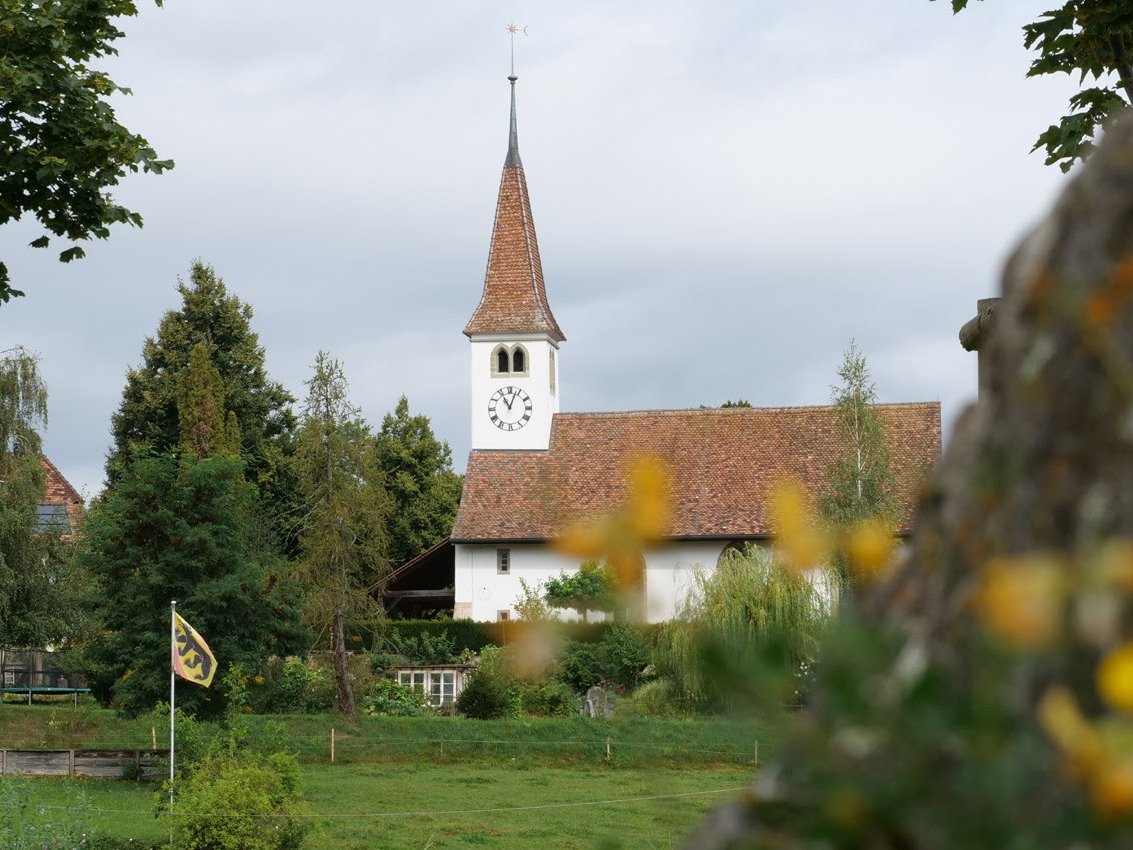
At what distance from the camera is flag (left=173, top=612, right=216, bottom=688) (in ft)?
80.1

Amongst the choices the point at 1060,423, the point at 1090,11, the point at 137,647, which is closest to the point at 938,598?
the point at 1060,423

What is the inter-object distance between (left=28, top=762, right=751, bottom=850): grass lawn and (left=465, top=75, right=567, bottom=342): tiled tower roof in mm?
24549

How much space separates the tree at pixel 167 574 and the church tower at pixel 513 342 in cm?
2275

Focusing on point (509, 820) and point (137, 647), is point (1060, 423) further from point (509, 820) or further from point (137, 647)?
point (137, 647)

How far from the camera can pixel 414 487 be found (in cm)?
6266

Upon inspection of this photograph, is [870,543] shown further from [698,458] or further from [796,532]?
[698,458]

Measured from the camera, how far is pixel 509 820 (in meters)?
23.3

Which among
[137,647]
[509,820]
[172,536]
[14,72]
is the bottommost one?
[509,820]

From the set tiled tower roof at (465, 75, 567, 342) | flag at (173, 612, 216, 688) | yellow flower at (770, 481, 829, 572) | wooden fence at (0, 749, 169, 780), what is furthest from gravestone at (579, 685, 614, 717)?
yellow flower at (770, 481, 829, 572)

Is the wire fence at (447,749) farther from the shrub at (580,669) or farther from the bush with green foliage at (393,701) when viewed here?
the shrub at (580,669)

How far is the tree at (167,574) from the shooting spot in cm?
2923

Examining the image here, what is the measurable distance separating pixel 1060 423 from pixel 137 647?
29771 mm

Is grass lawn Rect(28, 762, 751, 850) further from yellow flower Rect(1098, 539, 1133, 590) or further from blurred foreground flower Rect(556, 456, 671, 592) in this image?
yellow flower Rect(1098, 539, 1133, 590)

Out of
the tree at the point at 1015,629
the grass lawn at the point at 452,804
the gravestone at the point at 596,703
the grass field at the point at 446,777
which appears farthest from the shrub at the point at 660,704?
the gravestone at the point at 596,703
